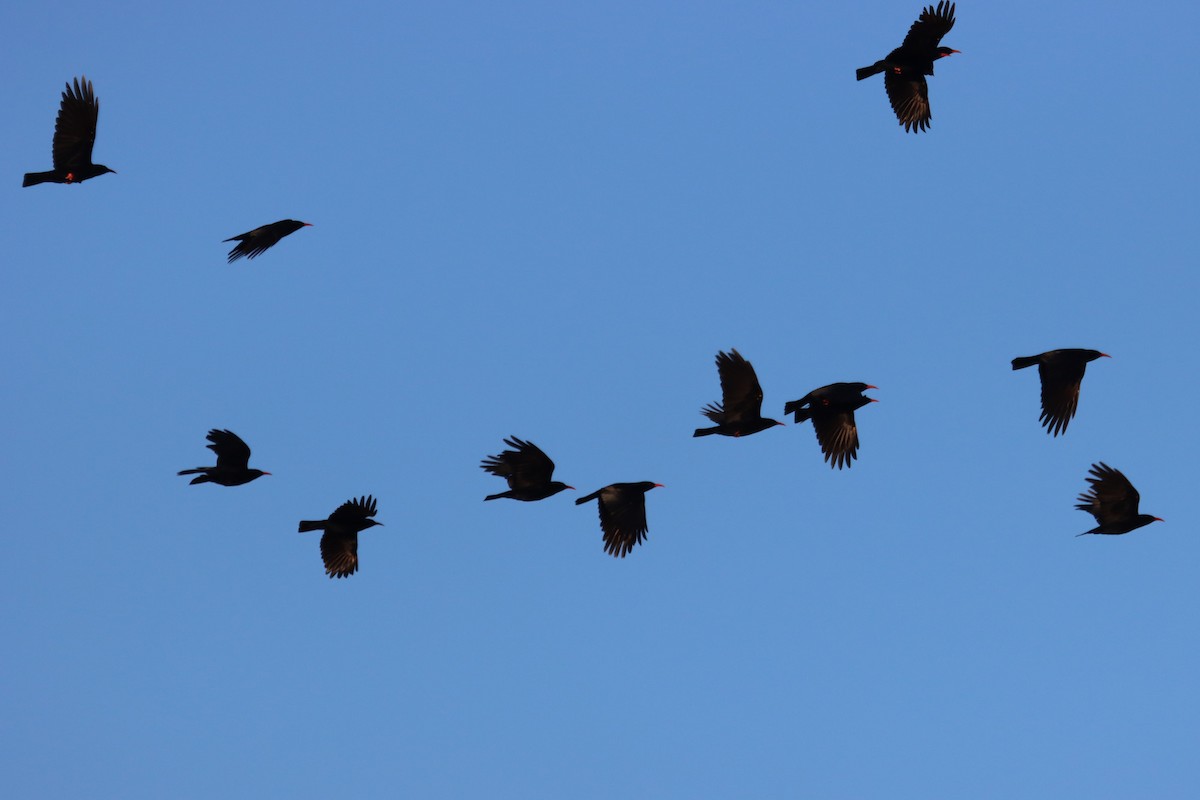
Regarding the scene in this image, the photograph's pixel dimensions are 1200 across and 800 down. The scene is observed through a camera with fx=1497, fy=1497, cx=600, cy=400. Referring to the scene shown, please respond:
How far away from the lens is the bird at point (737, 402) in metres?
21.1

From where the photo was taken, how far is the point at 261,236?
21922mm

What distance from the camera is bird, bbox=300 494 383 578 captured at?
869 inches

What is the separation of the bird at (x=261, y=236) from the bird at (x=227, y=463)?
261cm

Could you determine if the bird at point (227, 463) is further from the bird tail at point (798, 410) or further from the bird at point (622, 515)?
the bird tail at point (798, 410)

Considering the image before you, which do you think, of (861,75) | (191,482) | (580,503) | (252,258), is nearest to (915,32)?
(861,75)

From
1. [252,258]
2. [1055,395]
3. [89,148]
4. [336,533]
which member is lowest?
[336,533]

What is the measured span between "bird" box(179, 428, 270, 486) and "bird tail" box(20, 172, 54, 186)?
472 centimetres

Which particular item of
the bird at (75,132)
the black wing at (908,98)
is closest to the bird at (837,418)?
the black wing at (908,98)

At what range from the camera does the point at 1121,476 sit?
70.0ft

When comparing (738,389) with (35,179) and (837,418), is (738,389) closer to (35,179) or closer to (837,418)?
(837,418)

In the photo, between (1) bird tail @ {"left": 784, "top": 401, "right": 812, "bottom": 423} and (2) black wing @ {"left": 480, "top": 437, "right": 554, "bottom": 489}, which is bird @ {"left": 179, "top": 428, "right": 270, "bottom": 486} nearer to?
(2) black wing @ {"left": 480, "top": 437, "right": 554, "bottom": 489}

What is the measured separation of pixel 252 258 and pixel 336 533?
426cm

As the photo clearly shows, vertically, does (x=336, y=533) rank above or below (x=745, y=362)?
below

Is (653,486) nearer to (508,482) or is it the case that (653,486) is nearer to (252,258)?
(508,482)
